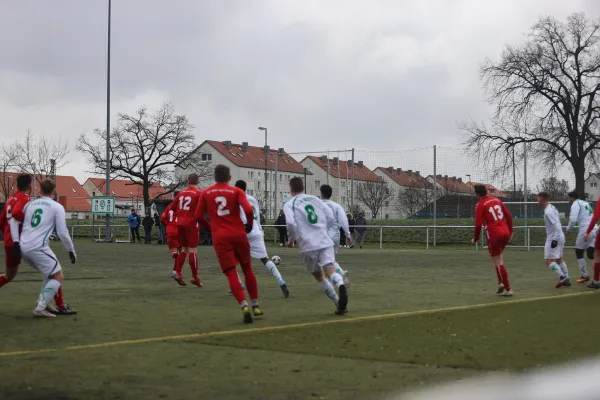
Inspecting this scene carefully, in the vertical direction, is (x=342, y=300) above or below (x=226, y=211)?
below

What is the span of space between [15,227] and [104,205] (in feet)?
117

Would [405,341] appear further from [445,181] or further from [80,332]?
[445,181]

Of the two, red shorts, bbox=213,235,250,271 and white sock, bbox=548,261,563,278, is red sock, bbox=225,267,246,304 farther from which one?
white sock, bbox=548,261,563,278

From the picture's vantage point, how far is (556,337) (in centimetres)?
862

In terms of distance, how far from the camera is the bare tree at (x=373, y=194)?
51.1 metres

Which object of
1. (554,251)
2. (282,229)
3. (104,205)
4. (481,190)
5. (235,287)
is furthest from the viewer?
(104,205)

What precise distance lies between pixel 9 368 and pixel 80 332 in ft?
7.78

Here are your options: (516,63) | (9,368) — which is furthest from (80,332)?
(516,63)

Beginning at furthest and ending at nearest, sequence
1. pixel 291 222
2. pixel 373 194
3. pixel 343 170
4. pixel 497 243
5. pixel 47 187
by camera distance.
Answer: pixel 373 194 < pixel 343 170 < pixel 497 243 < pixel 291 222 < pixel 47 187

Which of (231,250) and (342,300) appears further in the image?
(342,300)

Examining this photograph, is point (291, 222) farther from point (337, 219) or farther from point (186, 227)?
point (186, 227)

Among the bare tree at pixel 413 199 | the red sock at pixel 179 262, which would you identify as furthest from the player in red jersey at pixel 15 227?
the bare tree at pixel 413 199

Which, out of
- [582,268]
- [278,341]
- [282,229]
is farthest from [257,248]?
[282,229]

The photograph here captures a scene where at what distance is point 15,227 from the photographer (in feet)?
35.7
